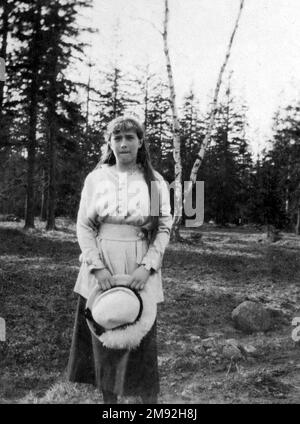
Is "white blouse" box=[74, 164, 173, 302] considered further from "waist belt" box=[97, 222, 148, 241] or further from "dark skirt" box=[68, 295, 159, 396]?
"dark skirt" box=[68, 295, 159, 396]

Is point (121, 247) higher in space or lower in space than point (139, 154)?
lower

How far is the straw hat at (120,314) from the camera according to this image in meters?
2.79

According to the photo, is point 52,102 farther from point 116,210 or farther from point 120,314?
point 120,314

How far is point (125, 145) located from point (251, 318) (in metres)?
4.44

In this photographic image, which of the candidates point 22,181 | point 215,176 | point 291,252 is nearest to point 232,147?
point 215,176

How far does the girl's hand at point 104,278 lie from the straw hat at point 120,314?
34mm

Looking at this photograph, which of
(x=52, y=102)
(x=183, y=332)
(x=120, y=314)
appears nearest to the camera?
(x=120, y=314)

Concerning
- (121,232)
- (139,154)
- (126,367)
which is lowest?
(126,367)

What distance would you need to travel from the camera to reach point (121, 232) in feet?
9.79

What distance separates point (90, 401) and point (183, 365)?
145 cm

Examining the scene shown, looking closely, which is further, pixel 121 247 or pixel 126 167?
pixel 126 167

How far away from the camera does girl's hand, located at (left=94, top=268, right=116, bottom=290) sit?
2.86m

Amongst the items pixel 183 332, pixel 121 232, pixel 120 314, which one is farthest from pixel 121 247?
pixel 183 332

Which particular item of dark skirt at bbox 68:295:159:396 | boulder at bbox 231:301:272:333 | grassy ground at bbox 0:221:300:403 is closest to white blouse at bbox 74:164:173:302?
dark skirt at bbox 68:295:159:396
